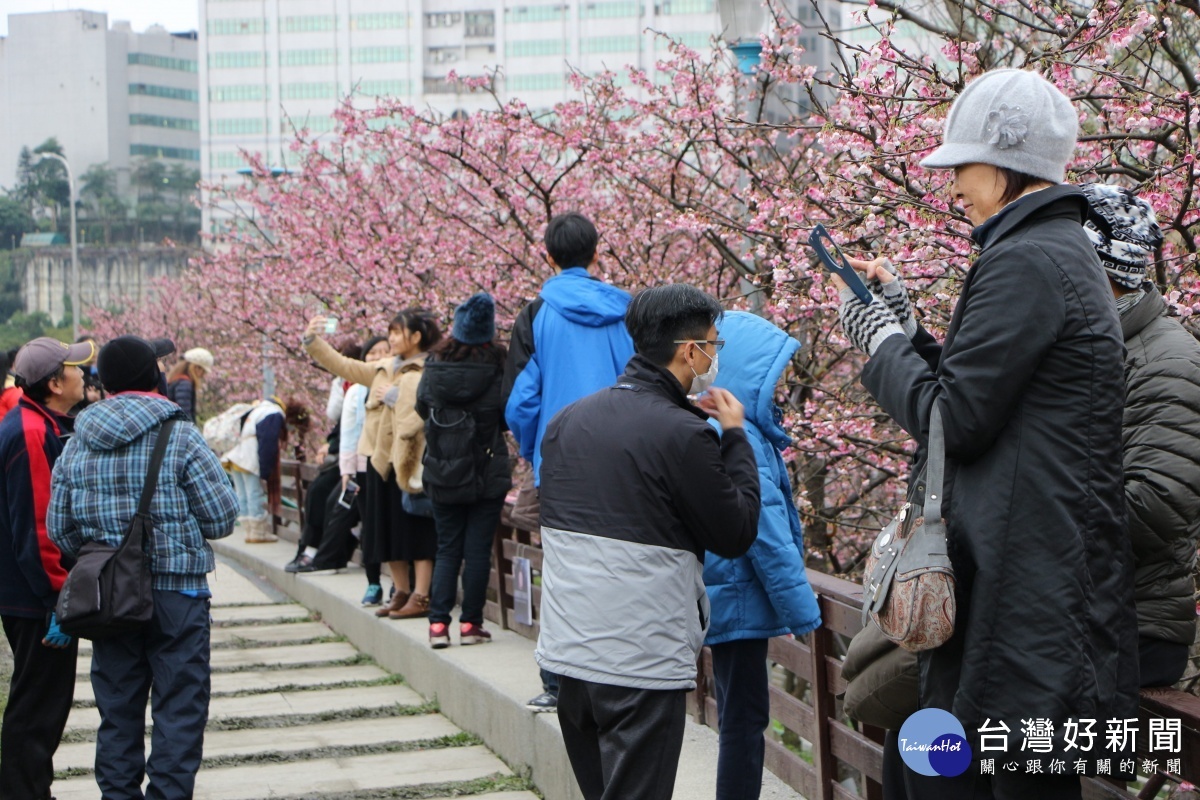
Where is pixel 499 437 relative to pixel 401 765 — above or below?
above

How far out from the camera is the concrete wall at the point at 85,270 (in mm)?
99938

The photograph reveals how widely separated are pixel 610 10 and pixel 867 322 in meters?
96.0

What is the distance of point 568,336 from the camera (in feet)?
17.9

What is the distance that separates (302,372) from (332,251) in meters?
4.45

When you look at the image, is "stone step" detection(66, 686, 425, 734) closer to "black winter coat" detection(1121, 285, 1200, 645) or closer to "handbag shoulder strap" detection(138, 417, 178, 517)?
"handbag shoulder strap" detection(138, 417, 178, 517)

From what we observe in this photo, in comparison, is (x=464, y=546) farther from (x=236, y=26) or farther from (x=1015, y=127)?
(x=236, y=26)

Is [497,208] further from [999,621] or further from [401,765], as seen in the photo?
[999,621]

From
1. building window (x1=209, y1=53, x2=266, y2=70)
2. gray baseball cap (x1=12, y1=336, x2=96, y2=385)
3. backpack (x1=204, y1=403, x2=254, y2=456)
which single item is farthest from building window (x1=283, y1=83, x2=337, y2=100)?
gray baseball cap (x1=12, y1=336, x2=96, y2=385)

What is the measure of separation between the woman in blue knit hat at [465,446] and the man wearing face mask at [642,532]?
3.34m

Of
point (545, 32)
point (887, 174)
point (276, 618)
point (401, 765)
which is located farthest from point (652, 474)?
point (545, 32)

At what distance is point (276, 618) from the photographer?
413 inches

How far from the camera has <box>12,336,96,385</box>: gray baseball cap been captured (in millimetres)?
5477

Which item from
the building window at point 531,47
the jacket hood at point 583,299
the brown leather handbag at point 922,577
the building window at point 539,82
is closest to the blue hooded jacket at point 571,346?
the jacket hood at point 583,299

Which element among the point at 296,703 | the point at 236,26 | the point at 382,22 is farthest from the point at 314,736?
the point at 236,26
